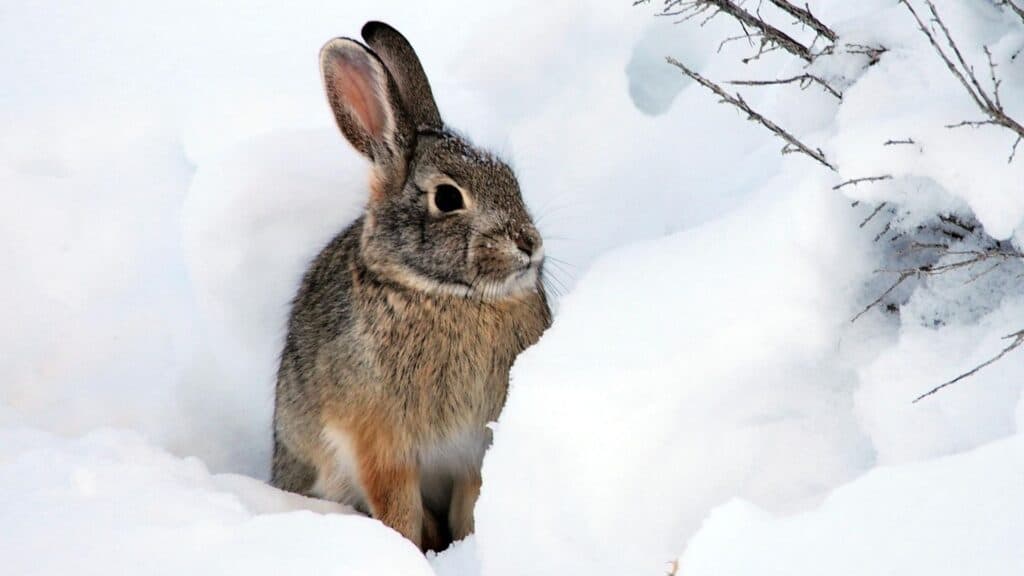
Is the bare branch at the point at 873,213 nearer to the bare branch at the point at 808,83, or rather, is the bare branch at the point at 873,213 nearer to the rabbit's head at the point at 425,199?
the bare branch at the point at 808,83

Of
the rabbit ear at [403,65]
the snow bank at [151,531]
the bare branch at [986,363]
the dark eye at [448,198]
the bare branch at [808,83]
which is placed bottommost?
the snow bank at [151,531]

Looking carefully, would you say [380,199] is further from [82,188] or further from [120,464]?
[82,188]

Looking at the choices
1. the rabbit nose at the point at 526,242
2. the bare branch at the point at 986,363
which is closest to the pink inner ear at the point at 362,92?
the rabbit nose at the point at 526,242

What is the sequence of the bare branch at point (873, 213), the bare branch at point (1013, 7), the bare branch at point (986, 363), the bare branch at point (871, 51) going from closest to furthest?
1. the bare branch at point (986, 363)
2. the bare branch at point (1013, 7)
3. the bare branch at point (873, 213)
4. the bare branch at point (871, 51)

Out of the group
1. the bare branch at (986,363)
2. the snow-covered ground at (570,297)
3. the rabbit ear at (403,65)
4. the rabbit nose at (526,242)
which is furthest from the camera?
the rabbit ear at (403,65)

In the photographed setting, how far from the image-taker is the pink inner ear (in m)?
3.47

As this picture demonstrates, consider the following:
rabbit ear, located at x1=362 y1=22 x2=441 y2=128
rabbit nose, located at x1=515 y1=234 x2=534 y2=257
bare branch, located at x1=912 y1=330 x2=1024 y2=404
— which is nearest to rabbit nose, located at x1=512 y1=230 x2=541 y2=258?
rabbit nose, located at x1=515 y1=234 x2=534 y2=257

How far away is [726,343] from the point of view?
254cm

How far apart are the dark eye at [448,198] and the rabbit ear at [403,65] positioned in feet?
1.08

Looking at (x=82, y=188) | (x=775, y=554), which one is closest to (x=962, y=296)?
(x=775, y=554)

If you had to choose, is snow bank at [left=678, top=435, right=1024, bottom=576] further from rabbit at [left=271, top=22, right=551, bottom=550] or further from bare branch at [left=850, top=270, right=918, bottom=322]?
rabbit at [left=271, top=22, right=551, bottom=550]

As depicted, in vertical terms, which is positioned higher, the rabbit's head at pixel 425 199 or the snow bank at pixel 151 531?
the rabbit's head at pixel 425 199

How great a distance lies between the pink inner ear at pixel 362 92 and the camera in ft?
11.4

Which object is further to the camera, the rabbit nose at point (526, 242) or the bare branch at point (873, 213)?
the rabbit nose at point (526, 242)
